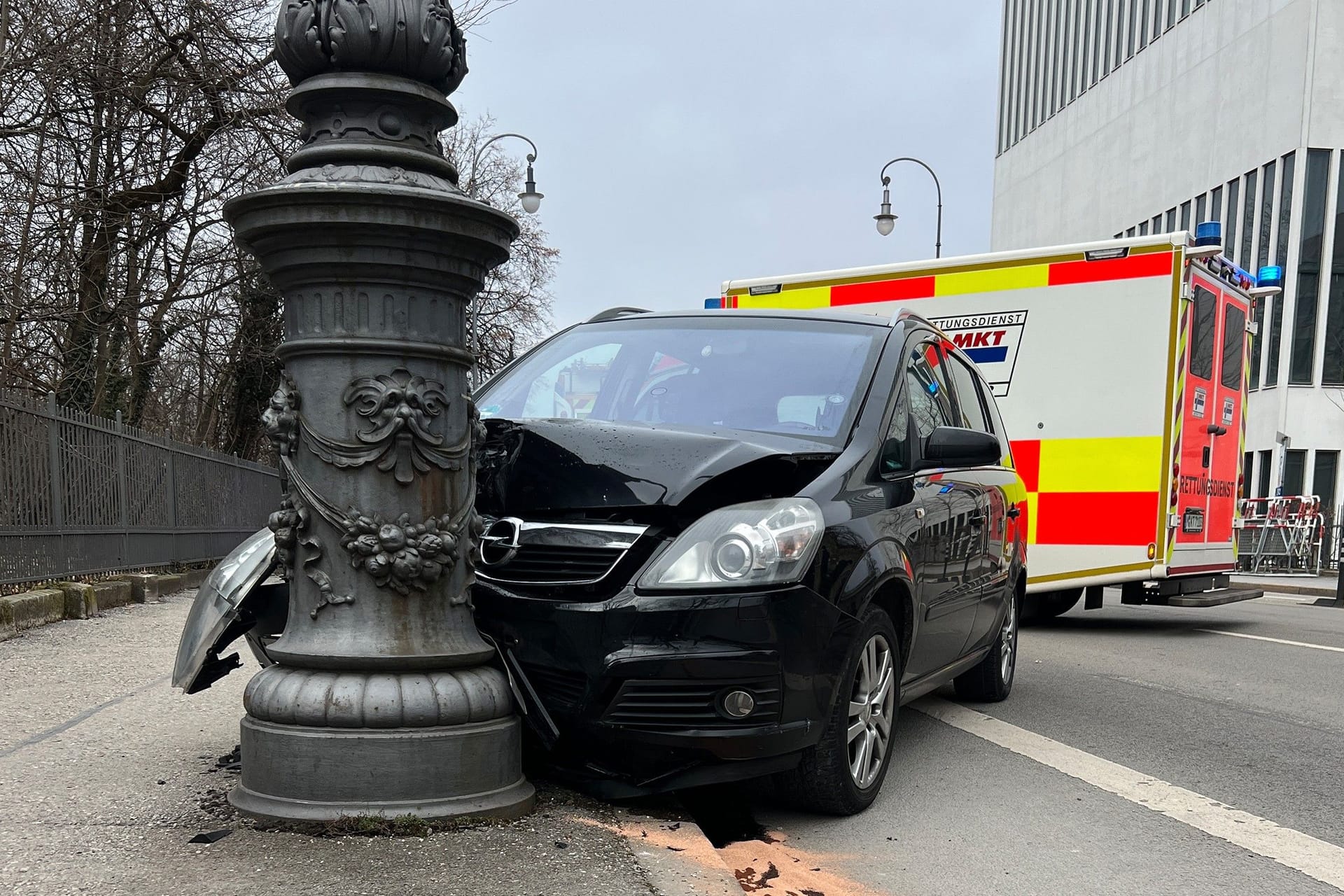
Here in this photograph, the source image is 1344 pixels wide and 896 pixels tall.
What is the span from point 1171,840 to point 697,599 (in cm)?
197

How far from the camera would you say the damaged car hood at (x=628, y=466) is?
12.6ft

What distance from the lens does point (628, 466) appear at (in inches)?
154

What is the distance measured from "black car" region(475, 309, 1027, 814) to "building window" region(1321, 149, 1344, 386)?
34.5m

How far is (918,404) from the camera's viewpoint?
5.05 m

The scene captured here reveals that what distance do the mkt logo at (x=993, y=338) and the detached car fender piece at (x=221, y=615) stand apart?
7084mm

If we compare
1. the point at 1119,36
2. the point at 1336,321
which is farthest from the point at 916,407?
the point at 1119,36

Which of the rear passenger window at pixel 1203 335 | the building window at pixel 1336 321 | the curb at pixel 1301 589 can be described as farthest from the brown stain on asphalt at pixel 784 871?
the building window at pixel 1336 321

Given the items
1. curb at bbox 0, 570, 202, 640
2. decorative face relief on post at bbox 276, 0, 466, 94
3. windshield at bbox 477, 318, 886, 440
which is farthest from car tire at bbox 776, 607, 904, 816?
curb at bbox 0, 570, 202, 640

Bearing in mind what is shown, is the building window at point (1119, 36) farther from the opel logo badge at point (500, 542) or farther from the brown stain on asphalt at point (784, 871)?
the brown stain on asphalt at point (784, 871)

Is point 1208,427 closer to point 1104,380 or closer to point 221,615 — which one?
point 1104,380

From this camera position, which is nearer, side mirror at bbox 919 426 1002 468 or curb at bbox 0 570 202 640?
side mirror at bbox 919 426 1002 468

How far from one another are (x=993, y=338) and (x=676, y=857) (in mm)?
7535

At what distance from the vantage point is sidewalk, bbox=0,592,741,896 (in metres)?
2.94

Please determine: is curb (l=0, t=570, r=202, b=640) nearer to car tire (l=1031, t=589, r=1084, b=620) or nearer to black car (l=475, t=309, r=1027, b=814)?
black car (l=475, t=309, r=1027, b=814)
